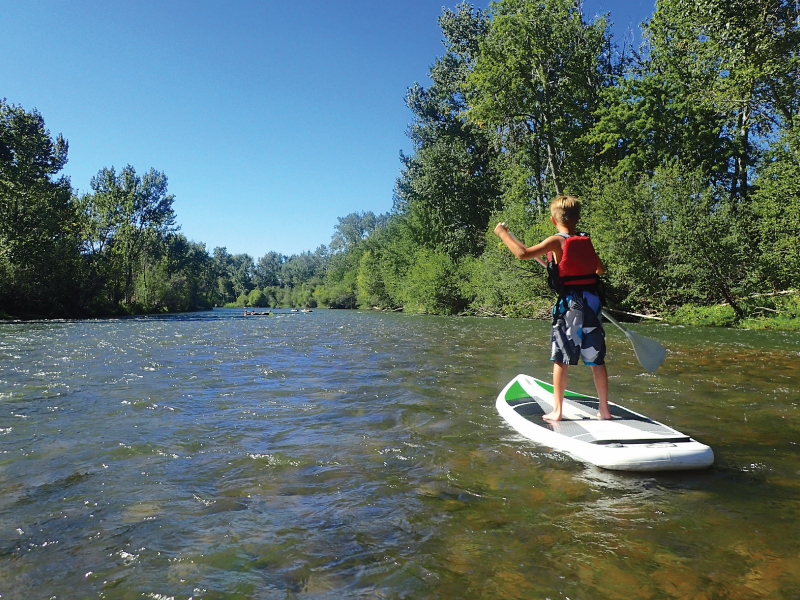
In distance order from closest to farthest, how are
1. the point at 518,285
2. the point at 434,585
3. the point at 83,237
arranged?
the point at 434,585
the point at 518,285
the point at 83,237

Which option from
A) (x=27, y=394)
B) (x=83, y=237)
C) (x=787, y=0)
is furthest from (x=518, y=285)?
(x=83, y=237)

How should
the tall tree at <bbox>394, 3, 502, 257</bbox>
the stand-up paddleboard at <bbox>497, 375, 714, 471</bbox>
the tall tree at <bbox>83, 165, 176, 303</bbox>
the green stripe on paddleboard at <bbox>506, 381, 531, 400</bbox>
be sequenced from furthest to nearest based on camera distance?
the tall tree at <bbox>83, 165, 176, 303</bbox> < the tall tree at <bbox>394, 3, 502, 257</bbox> < the green stripe on paddleboard at <bbox>506, 381, 531, 400</bbox> < the stand-up paddleboard at <bbox>497, 375, 714, 471</bbox>

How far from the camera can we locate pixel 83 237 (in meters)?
44.5

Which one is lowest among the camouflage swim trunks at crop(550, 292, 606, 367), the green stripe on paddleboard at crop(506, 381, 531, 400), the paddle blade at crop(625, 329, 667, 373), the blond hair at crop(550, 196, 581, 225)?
the green stripe on paddleboard at crop(506, 381, 531, 400)

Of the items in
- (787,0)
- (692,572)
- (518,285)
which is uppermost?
(787,0)

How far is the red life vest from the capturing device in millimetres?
4594

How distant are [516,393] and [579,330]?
57.0 inches

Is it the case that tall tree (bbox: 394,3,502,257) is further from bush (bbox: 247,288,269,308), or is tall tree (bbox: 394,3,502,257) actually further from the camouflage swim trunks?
bush (bbox: 247,288,269,308)

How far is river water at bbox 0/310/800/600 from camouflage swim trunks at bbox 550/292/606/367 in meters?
0.90

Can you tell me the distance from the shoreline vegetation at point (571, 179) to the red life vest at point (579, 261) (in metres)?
16.0

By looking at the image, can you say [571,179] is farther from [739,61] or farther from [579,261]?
[579,261]

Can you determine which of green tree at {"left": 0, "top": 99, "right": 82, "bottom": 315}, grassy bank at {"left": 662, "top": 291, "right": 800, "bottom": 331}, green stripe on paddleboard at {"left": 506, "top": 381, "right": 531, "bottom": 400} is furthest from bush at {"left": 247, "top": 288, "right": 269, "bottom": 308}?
green stripe on paddleboard at {"left": 506, "top": 381, "right": 531, "bottom": 400}

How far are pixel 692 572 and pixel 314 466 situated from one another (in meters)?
2.52

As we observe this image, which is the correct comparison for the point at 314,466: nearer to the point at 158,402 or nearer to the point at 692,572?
the point at 692,572
